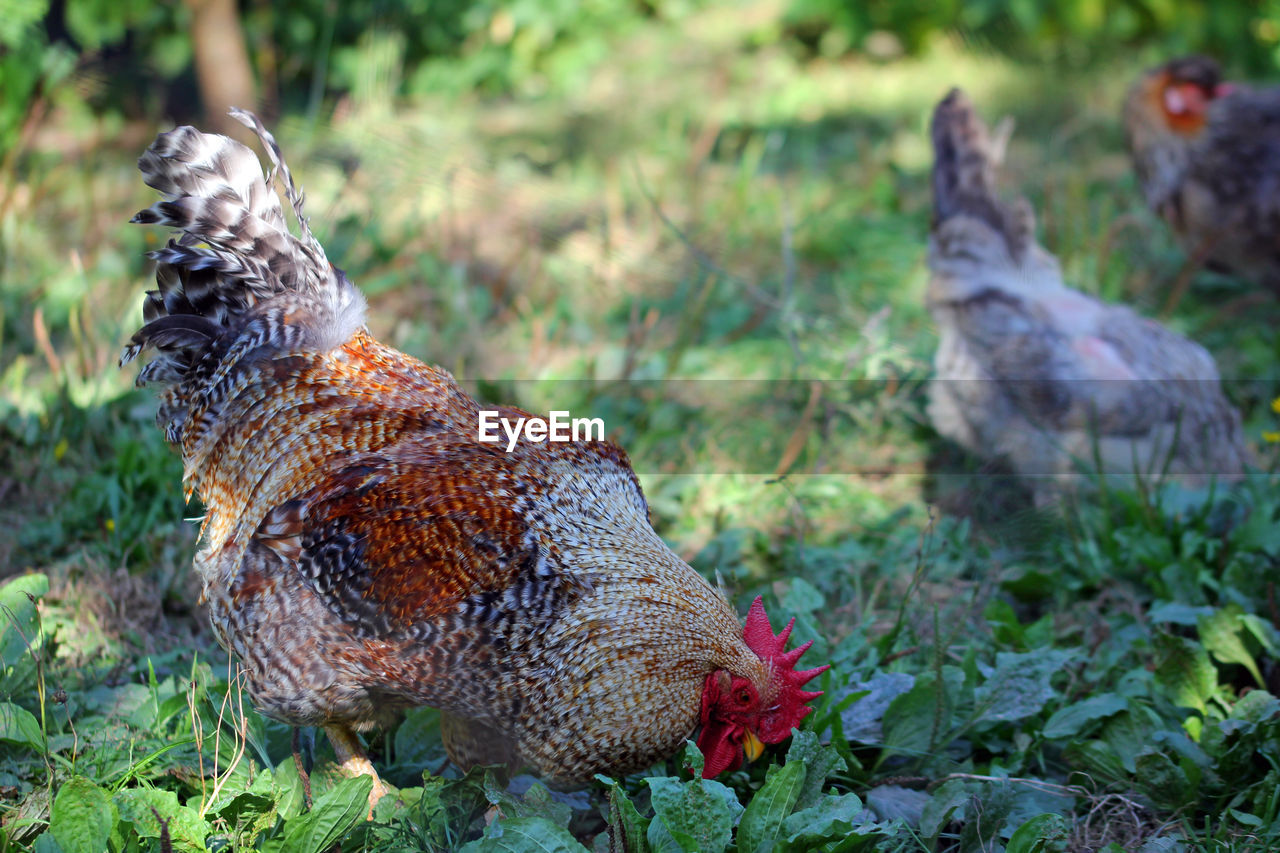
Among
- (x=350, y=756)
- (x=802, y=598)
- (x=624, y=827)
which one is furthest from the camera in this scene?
(x=802, y=598)

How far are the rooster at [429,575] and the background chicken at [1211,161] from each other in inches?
159

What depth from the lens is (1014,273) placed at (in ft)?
14.5

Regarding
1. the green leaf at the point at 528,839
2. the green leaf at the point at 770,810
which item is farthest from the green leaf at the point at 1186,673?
the green leaf at the point at 528,839

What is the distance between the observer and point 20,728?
92.9 inches

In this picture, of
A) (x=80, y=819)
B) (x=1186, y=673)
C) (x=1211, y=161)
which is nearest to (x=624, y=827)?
(x=80, y=819)

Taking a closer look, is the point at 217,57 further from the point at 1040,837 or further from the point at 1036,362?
the point at 1040,837

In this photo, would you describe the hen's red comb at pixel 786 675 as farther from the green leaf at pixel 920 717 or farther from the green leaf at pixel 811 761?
the green leaf at pixel 920 717

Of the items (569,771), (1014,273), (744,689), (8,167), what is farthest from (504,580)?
(8,167)

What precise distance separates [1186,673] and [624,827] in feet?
5.41

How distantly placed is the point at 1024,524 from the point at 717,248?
2465 mm

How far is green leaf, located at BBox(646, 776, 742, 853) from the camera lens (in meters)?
2.12

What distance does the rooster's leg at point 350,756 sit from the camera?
2.43 meters

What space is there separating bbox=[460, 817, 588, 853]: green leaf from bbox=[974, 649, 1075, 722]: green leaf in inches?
46.3

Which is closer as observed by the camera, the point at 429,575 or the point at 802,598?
the point at 429,575
